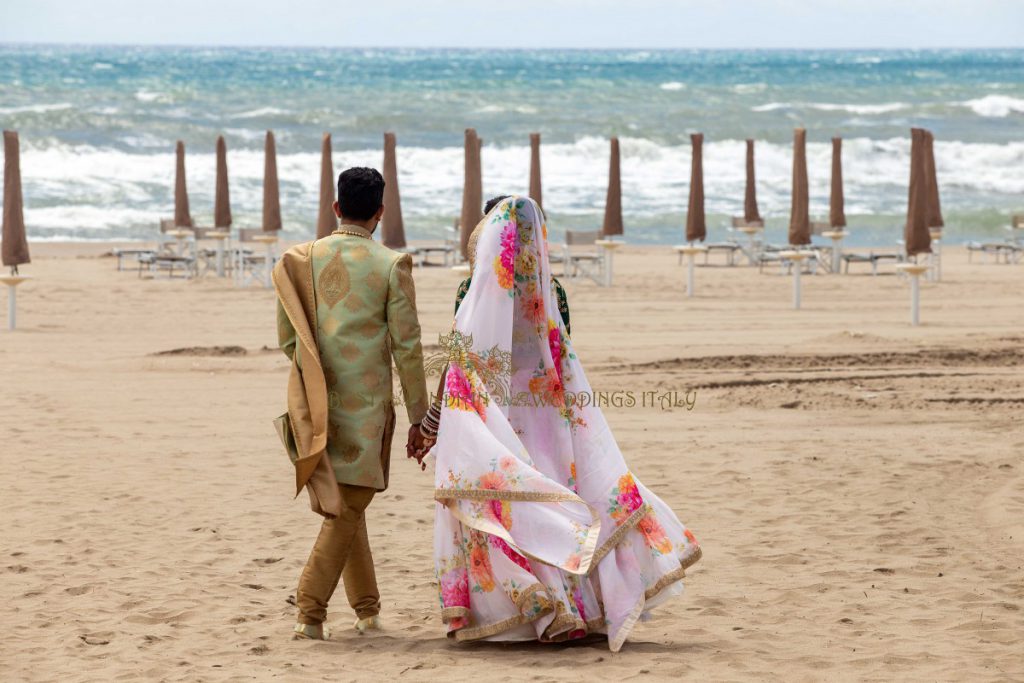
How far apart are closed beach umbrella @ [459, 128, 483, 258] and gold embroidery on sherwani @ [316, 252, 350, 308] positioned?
11172mm

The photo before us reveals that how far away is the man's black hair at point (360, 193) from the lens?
14.6ft

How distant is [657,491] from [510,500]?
9.15ft

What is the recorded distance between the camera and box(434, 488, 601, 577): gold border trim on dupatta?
427 centimetres

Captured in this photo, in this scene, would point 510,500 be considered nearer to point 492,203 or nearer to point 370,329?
point 370,329

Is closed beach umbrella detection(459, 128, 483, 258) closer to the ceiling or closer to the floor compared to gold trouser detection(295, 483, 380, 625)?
closer to the ceiling

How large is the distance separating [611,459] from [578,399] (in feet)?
0.73

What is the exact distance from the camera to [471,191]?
15.9 metres

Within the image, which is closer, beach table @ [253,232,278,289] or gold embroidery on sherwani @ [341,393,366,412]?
gold embroidery on sherwani @ [341,393,366,412]

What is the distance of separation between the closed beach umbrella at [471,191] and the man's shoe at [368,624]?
1092 cm

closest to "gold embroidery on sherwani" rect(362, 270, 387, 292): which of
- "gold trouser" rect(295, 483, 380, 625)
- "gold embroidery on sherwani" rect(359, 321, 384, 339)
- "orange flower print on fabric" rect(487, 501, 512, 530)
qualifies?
"gold embroidery on sherwani" rect(359, 321, 384, 339)

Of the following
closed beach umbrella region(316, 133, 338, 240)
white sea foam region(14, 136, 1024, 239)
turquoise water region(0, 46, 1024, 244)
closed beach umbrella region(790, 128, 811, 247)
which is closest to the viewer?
closed beach umbrella region(316, 133, 338, 240)

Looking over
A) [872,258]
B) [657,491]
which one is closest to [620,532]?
[657,491]

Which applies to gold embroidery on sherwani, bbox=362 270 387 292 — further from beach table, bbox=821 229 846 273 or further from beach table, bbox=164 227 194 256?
beach table, bbox=821 229 846 273

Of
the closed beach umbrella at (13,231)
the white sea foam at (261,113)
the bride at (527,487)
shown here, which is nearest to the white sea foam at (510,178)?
the white sea foam at (261,113)
